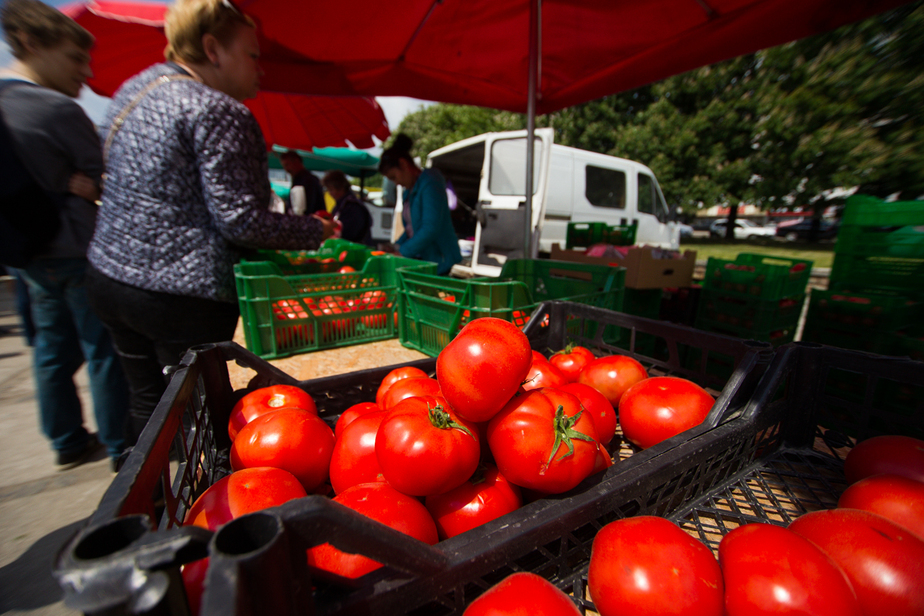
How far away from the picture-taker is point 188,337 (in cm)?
162

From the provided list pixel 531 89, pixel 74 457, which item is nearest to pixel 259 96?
pixel 531 89

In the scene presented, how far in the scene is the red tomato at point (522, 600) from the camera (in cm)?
59

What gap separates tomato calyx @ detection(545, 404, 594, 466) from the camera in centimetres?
74

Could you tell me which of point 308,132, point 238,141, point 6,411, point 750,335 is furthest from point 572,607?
point 308,132

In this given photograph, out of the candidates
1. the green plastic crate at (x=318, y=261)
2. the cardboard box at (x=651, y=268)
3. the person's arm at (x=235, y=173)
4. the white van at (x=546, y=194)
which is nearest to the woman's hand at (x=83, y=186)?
the person's arm at (x=235, y=173)

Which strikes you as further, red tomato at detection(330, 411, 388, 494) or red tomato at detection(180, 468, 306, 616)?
red tomato at detection(330, 411, 388, 494)

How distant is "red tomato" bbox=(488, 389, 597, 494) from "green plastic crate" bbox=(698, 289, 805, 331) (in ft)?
9.29

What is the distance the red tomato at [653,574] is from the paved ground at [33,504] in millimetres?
1320

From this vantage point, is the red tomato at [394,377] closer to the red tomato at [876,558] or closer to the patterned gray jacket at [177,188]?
the patterned gray jacket at [177,188]

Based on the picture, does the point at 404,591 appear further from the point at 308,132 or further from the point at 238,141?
the point at 308,132

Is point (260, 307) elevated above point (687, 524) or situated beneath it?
elevated above

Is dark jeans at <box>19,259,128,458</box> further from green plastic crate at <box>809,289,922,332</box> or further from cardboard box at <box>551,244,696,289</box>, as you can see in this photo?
green plastic crate at <box>809,289,922,332</box>

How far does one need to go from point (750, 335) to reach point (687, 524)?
2728 mm

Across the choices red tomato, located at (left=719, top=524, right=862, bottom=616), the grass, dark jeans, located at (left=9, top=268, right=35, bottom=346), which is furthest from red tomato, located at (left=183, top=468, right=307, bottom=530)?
the grass
